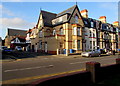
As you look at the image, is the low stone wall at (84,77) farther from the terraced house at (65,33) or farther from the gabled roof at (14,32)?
the gabled roof at (14,32)

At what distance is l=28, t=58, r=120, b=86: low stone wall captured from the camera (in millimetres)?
4229

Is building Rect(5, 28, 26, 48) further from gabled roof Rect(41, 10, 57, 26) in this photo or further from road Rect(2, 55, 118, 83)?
road Rect(2, 55, 118, 83)

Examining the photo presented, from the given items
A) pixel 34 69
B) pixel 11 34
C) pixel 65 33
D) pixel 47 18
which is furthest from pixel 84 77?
pixel 11 34

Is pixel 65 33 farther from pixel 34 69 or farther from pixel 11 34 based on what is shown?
pixel 11 34

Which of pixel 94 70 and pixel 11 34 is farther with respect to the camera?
pixel 11 34

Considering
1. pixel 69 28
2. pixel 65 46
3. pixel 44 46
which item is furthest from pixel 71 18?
pixel 44 46

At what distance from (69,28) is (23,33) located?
2031 inches

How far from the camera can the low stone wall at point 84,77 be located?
13.9ft

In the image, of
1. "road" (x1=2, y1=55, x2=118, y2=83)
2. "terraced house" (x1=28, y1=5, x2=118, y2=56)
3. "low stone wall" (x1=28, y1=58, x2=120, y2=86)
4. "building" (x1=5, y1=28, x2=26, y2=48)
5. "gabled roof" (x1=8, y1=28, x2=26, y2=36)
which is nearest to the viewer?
"low stone wall" (x1=28, y1=58, x2=120, y2=86)

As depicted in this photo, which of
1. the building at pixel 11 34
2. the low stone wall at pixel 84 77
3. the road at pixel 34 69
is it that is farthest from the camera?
the building at pixel 11 34

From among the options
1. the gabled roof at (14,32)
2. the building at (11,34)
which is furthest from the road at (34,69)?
the gabled roof at (14,32)

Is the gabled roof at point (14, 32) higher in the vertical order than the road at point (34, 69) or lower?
higher

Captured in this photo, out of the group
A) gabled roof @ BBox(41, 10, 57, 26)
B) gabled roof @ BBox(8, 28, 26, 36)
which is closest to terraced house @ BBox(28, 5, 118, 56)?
gabled roof @ BBox(41, 10, 57, 26)

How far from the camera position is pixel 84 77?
5324mm
